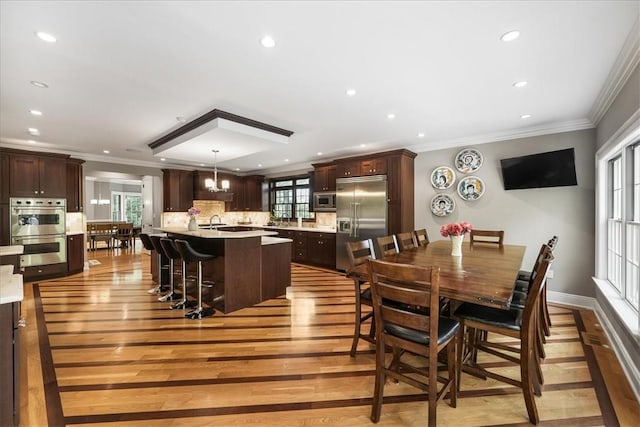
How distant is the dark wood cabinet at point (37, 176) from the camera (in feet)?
16.8

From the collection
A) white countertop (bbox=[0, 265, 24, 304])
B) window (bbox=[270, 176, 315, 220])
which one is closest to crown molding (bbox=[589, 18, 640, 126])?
white countertop (bbox=[0, 265, 24, 304])

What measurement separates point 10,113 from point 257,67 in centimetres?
365

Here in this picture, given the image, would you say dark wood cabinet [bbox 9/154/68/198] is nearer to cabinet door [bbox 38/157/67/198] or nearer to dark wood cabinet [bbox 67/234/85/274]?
cabinet door [bbox 38/157/67/198]

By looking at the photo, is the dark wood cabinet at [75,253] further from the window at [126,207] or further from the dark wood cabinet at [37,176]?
the window at [126,207]

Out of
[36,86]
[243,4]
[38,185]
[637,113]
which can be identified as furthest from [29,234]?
[637,113]

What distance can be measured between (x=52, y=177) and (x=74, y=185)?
0.44 metres

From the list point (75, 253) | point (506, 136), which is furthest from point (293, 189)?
point (506, 136)

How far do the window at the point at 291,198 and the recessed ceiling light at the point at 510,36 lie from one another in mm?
5612

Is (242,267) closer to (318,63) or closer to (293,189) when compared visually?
(318,63)

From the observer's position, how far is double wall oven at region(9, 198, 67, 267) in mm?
5121

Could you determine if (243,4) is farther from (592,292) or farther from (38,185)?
(38,185)

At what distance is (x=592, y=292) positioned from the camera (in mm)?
3824

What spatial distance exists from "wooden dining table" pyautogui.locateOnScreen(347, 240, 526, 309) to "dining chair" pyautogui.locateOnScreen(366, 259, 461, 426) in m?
0.23

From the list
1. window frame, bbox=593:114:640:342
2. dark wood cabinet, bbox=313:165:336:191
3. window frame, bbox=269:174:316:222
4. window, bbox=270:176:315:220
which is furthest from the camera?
window, bbox=270:176:315:220
